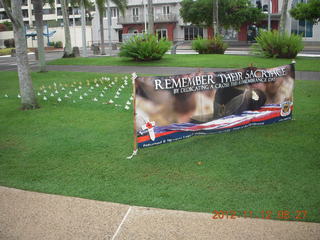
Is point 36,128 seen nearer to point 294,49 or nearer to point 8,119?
point 8,119

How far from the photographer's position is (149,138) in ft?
21.8

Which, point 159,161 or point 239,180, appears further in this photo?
point 159,161

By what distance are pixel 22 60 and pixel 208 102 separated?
5.82 meters

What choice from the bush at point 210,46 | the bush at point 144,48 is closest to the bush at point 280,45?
the bush at point 210,46

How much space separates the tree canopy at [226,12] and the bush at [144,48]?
95.0 feet

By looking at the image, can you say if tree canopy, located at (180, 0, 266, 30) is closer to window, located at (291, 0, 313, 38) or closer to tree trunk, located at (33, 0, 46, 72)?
window, located at (291, 0, 313, 38)

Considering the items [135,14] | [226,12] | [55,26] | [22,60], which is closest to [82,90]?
→ [22,60]

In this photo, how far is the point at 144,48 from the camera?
22.2 meters

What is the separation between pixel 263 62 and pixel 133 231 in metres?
16.9

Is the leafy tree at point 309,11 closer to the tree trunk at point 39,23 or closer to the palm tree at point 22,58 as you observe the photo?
the tree trunk at point 39,23

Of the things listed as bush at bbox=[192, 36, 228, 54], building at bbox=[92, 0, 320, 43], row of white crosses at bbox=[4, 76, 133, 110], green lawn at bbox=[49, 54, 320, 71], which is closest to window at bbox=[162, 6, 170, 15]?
building at bbox=[92, 0, 320, 43]

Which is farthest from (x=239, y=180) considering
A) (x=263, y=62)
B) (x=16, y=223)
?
(x=263, y=62)

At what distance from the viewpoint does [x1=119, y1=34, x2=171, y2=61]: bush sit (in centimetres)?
2230
